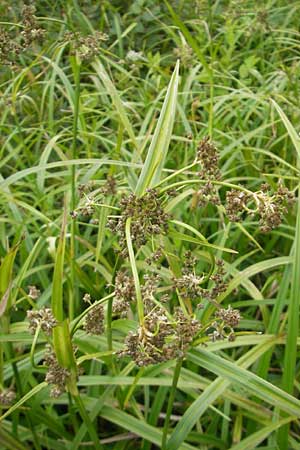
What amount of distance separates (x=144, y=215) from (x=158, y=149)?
303 mm

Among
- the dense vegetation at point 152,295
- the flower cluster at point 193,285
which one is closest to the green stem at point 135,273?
the dense vegetation at point 152,295

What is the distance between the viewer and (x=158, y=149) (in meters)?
1.39

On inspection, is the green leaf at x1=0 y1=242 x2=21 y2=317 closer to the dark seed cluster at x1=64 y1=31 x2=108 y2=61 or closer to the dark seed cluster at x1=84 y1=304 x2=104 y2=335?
the dark seed cluster at x1=84 y1=304 x2=104 y2=335

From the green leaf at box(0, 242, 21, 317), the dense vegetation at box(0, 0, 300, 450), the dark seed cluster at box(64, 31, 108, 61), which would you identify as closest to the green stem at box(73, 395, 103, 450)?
the dense vegetation at box(0, 0, 300, 450)

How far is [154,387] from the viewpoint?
7.27ft

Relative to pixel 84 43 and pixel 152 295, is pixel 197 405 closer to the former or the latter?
pixel 152 295

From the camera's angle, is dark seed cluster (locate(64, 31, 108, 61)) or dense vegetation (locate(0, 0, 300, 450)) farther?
dark seed cluster (locate(64, 31, 108, 61))

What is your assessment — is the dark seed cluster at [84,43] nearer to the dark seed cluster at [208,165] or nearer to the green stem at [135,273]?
the dark seed cluster at [208,165]

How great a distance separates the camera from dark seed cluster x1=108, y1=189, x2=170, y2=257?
3.66 feet

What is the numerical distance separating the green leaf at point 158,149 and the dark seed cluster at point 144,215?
0.14 m

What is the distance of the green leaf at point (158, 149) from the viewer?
4.27ft

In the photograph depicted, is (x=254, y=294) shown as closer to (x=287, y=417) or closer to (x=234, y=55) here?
(x=287, y=417)

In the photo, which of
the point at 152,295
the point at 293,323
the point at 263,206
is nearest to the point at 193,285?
the point at 152,295

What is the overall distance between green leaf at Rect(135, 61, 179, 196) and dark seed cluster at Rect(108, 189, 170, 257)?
0.46 ft
